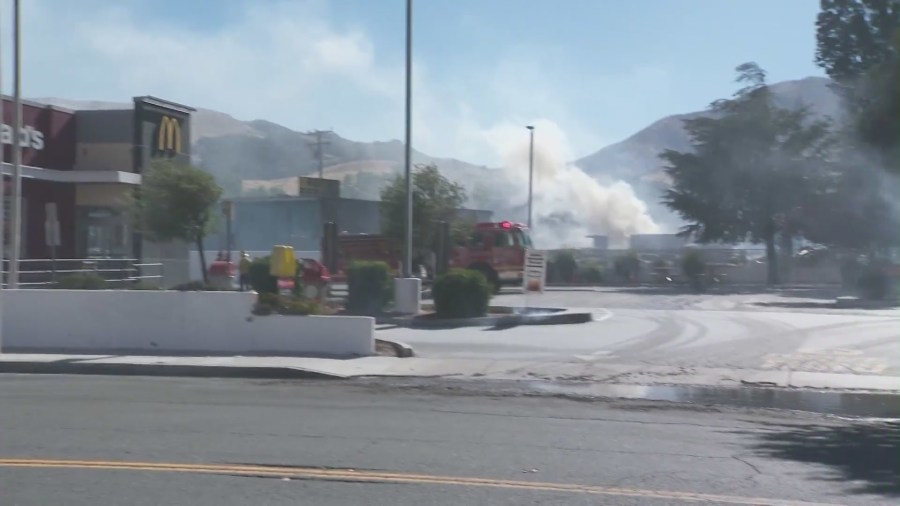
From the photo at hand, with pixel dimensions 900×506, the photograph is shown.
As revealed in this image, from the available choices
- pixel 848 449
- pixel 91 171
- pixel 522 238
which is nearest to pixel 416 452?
pixel 848 449

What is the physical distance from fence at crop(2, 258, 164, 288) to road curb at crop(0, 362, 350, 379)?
32.1 feet

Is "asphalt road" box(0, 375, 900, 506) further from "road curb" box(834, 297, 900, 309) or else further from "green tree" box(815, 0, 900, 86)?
"road curb" box(834, 297, 900, 309)

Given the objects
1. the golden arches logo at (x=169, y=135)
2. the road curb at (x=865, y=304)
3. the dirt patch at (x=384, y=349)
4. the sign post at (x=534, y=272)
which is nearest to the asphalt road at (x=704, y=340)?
the dirt patch at (x=384, y=349)

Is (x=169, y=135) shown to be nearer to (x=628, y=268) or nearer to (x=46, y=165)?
(x=46, y=165)

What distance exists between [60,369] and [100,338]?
2.20 m

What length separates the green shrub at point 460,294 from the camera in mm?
24031

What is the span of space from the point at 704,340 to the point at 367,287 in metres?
8.78

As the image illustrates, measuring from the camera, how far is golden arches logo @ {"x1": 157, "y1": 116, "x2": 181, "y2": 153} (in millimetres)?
35094

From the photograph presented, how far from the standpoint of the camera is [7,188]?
30203 mm

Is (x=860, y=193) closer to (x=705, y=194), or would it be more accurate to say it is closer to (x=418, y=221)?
(x=705, y=194)

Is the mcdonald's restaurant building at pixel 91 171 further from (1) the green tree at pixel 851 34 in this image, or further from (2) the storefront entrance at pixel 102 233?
(1) the green tree at pixel 851 34

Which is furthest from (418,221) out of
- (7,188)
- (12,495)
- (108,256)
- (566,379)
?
(12,495)

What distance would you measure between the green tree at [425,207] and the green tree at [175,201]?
10153 mm

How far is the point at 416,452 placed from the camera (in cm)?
995
